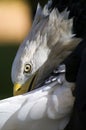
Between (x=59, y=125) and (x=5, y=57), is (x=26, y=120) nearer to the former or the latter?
(x=59, y=125)

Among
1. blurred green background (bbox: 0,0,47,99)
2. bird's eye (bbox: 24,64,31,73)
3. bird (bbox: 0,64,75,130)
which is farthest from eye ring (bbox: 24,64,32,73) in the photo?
blurred green background (bbox: 0,0,47,99)

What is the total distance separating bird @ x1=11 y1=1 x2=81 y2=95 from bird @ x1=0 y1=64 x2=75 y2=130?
0.28 metres

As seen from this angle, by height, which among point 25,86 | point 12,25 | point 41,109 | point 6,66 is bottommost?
point 6,66

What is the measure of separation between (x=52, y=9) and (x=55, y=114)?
481 millimetres

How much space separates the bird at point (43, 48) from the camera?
1648 millimetres

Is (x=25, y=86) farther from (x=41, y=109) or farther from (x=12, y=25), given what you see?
(x=12, y=25)

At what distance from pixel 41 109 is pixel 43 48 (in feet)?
1.34

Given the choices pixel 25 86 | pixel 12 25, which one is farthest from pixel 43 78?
pixel 12 25

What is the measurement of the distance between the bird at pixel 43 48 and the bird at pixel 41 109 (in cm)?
28

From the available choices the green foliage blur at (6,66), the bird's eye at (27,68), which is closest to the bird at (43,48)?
the bird's eye at (27,68)

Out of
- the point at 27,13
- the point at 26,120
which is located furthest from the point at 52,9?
the point at 27,13

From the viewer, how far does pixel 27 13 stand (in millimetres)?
3301

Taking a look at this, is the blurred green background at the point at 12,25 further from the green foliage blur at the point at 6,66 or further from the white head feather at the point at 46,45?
the white head feather at the point at 46,45

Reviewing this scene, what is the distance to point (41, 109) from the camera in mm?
1302
